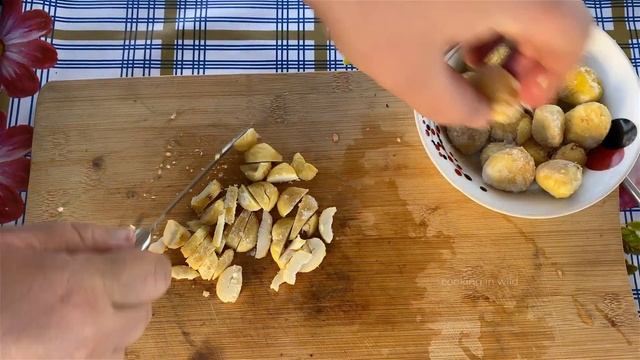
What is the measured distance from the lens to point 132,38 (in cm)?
129

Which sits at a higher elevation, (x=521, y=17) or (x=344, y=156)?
(x=521, y=17)

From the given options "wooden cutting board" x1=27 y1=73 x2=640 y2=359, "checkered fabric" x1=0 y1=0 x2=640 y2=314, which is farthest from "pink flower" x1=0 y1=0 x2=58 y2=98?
"wooden cutting board" x1=27 y1=73 x2=640 y2=359

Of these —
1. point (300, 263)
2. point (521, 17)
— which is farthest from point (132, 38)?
point (521, 17)

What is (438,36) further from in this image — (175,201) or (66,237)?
(175,201)

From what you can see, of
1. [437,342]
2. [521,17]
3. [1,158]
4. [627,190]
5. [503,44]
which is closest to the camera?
[521,17]

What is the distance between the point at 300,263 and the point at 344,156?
20cm

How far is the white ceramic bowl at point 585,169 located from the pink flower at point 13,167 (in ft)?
2.43

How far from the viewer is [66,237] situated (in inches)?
27.1

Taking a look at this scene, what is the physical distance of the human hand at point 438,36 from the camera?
2.04ft

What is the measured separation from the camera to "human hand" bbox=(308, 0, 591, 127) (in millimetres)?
622

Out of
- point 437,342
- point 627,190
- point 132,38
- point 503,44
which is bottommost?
point 437,342

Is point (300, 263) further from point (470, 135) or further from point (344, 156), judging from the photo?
point (470, 135)

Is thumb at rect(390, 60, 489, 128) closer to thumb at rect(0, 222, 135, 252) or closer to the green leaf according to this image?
thumb at rect(0, 222, 135, 252)

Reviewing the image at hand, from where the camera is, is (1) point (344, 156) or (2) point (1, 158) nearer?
(1) point (344, 156)
